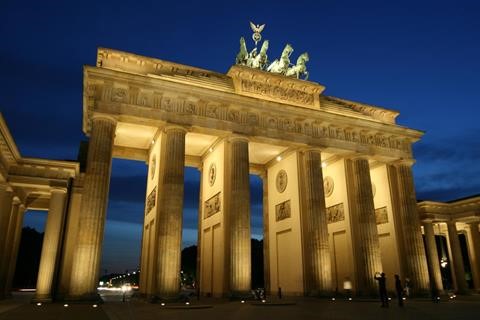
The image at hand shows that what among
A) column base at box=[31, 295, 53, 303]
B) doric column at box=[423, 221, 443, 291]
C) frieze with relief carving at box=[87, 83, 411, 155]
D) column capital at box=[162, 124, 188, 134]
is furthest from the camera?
doric column at box=[423, 221, 443, 291]

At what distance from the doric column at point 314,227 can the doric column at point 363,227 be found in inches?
137

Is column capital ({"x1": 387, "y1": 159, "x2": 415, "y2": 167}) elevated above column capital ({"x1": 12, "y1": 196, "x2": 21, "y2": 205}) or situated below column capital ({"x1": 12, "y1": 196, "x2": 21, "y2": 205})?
above

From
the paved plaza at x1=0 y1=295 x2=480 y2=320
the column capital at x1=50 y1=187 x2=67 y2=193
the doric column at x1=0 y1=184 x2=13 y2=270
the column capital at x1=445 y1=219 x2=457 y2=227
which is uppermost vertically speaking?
the column capital at x1=50 y1=187 x2=67 y2=193

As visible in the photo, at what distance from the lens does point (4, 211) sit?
81.1 feet

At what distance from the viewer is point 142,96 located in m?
25.3

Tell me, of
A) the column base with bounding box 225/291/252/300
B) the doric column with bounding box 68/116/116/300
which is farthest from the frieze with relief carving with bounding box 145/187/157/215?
the column base with bounding box 225/291/252/300

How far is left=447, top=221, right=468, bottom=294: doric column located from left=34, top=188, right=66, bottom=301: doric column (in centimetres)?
3736

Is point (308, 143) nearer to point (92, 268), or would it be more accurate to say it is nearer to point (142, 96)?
point (142, 96)

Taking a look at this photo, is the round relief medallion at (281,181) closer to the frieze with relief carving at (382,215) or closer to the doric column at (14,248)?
the frieze with relief carving at (382,215)

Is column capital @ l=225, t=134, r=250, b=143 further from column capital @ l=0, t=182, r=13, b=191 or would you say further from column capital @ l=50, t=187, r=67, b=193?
column capital @ l=0, t=182, r=13, b=191

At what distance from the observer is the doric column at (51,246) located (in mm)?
22938

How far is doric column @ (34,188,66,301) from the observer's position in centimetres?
2294

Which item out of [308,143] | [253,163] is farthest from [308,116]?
[253,163]

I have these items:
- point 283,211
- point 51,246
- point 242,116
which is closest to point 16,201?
point 51,246
